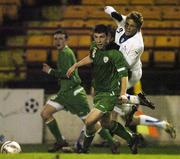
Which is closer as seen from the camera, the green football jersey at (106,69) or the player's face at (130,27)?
the green football jersey at (106,69)

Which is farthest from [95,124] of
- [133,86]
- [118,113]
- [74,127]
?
[74,127]

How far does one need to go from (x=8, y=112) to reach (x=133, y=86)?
2599mm

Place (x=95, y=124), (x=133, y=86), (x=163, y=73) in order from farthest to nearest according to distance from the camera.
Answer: (x=163, y=73) < (x=133, y=86) < (x=95, y=124)

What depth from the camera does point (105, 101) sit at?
24.8 feet

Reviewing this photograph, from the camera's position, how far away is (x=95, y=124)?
308 inches

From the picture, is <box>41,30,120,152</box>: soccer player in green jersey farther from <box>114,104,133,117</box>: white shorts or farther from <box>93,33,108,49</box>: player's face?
<box>93,33,108,49</box>: player's face

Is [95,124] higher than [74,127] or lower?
higher

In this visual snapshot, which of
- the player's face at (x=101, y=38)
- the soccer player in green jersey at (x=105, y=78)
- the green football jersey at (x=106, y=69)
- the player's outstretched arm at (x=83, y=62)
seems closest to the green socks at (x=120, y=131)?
the soccer player in green jersey at (x=105, y=78)

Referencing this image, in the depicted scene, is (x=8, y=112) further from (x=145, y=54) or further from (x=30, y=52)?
(x=145, y=54)

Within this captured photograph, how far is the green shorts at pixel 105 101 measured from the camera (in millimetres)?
7527

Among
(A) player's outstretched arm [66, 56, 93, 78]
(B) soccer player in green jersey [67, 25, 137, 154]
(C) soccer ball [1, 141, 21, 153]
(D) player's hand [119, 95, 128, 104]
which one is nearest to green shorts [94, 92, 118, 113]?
(B) soccer player in green jersey [67, 25, 137, 154]

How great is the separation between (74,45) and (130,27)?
386 cm

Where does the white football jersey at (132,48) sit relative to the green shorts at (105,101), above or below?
above

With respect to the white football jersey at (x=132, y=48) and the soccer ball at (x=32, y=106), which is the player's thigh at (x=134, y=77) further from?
the soccer ball at (x=32, y=106)
